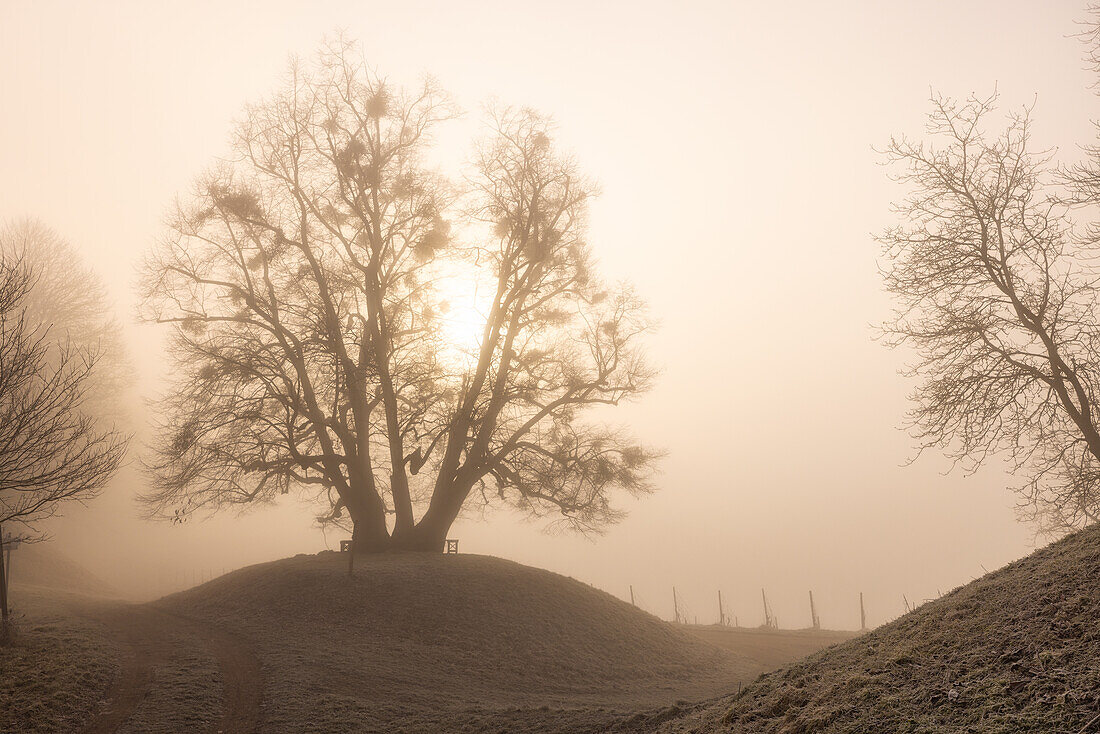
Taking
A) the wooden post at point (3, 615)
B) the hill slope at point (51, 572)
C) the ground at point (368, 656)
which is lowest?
the ground at point (368, 656)

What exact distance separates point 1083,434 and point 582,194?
20.0 metres

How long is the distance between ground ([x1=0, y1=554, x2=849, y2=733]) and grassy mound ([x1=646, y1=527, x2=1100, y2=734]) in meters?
3.69

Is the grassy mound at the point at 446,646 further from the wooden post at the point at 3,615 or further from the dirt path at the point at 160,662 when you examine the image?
the wooden post at the point at 3,615

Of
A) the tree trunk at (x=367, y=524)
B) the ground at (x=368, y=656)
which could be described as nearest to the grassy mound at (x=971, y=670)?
the ground at (x=368, y=656)

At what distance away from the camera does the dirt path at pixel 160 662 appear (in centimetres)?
1359

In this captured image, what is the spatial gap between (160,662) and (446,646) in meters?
7.01

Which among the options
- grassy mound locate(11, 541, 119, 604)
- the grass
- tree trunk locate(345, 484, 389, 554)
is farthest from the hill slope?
the grass

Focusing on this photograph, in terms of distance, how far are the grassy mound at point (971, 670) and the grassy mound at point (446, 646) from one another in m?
4.56

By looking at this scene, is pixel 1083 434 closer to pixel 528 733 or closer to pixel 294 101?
pixel 528 733

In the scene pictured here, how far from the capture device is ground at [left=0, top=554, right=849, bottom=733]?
45.1 feet

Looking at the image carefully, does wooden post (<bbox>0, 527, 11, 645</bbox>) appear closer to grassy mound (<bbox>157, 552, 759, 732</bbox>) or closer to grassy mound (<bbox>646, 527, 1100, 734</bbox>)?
grassy mound (<bbox>157, 552, 759, 732</bbox>)

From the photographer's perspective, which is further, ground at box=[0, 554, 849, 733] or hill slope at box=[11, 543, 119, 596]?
hill slope at box=[11, 543, 119, 596]

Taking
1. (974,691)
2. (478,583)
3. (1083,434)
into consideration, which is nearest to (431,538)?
(478,583)

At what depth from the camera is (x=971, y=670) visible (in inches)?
292
